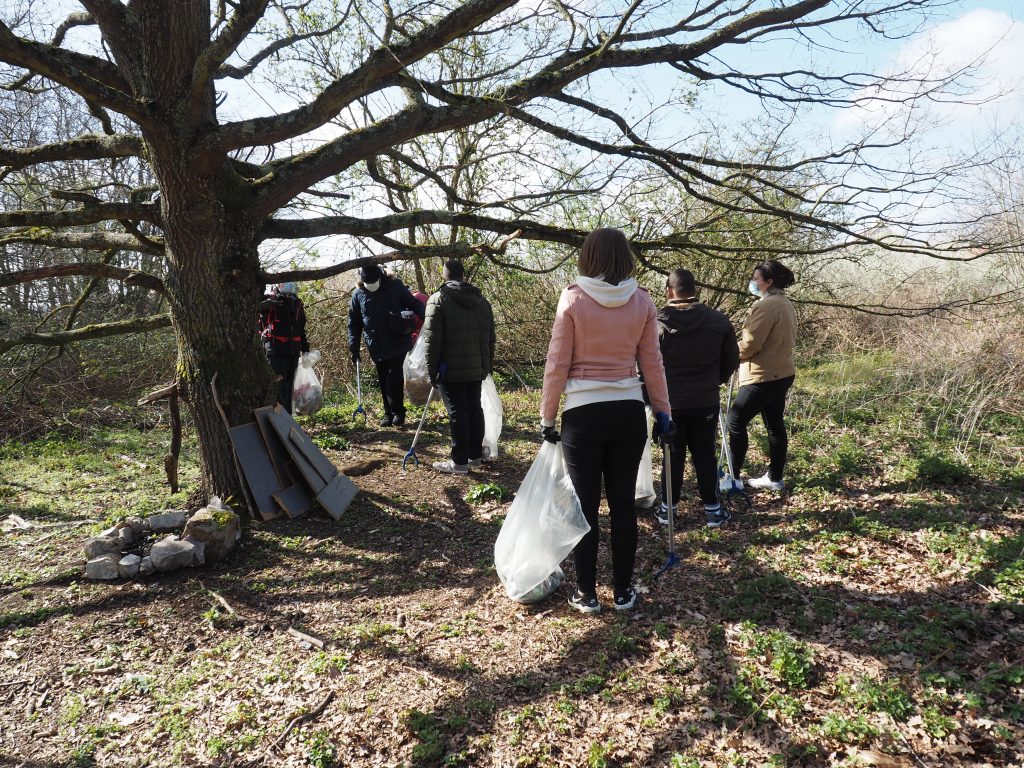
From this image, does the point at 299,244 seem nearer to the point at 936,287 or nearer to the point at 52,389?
the point at 52,389

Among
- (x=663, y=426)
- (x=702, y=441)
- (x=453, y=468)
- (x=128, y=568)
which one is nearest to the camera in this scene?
(x=663, y=426)

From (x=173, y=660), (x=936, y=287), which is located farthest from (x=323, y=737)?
(x=936, y=287)

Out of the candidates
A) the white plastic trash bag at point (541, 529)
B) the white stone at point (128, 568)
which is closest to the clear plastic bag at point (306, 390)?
the white stone at point (128, 568)

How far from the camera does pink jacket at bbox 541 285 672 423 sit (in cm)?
312

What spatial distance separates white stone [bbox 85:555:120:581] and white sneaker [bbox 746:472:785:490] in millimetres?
4746

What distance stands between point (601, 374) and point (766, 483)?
276 centimetres

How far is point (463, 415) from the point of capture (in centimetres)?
577

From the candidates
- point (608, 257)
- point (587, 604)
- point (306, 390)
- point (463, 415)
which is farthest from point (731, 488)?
point (306, 390)

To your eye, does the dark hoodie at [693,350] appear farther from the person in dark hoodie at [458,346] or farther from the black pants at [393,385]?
the black pants at [393,385]

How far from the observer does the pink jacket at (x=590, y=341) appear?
3.12 m

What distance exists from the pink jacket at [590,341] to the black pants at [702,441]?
4.56 ft

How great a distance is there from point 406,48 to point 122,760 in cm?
385

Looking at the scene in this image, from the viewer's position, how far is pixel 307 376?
730cm

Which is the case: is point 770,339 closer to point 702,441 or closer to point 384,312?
point 702,441
